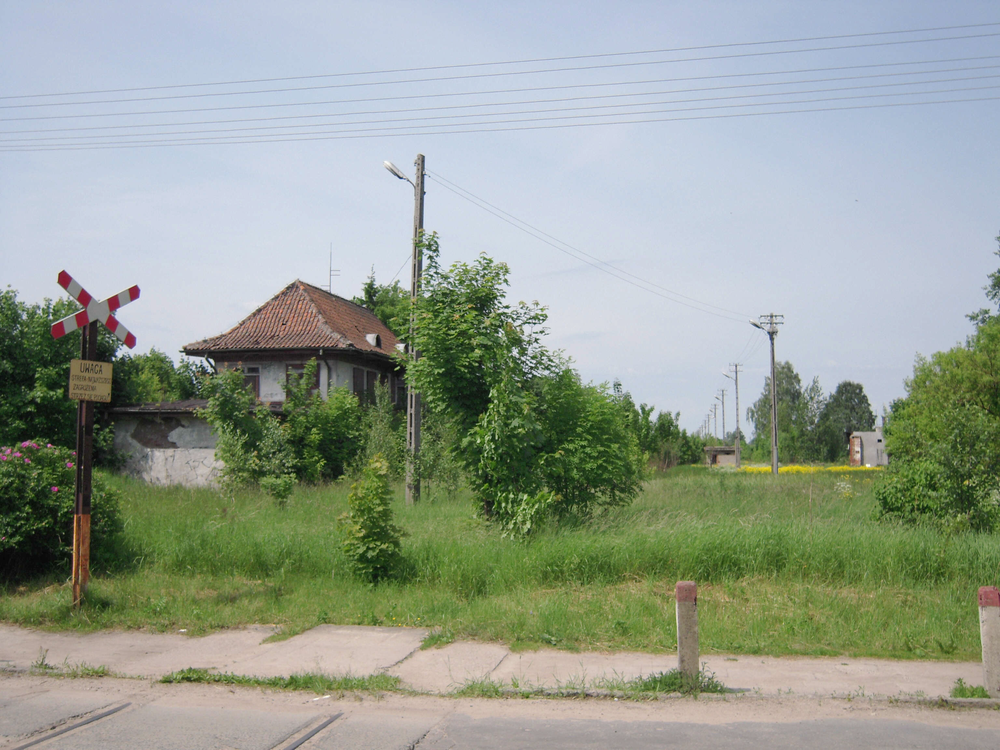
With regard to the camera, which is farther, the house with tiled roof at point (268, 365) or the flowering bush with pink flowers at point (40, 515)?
the house with tiled roof at point (268, 365)

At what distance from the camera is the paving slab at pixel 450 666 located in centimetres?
640

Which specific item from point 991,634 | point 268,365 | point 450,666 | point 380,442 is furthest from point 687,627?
point 268,365

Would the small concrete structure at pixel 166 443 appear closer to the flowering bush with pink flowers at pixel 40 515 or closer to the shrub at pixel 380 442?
the shrub at pixel 380 442

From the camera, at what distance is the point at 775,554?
31.3 ft

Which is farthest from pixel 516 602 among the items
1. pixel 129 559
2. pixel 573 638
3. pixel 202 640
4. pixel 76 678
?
pixel 129 559

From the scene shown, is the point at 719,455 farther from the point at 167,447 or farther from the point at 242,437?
the point at 242,437

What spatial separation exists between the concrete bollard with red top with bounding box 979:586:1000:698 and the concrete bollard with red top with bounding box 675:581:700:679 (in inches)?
91.1

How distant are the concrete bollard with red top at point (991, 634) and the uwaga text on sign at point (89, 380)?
9254mm

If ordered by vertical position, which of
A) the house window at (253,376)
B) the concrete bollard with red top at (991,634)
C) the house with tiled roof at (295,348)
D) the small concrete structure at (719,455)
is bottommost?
the small concrete structure at (719,455)

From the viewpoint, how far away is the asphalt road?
5.13 m

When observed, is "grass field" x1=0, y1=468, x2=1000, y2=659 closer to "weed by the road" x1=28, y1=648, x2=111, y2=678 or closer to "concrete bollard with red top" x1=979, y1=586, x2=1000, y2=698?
"concrete bollard with red top" x1=979, y1=586, x2=1000, y2=698

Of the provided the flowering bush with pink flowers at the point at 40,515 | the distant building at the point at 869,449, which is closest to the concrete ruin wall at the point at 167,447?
the flowering bush with pink flowers at the point at 40,515

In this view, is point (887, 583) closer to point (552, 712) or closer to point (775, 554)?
point (775, 554)

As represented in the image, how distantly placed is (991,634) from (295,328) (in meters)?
30.5
